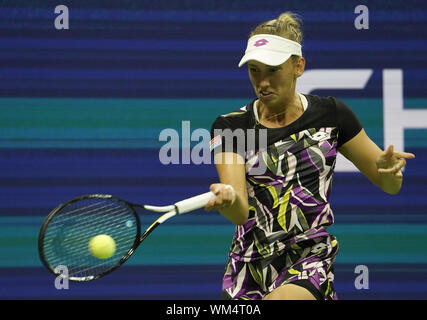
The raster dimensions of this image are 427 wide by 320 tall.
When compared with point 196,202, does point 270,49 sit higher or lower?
higher

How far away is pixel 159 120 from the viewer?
14.1ft

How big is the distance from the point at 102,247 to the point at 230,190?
0.55 m

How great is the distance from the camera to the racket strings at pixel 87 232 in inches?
103

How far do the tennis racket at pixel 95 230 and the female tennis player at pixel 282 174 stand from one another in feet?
0.97

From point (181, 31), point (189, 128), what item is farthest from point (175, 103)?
point (181, 31)

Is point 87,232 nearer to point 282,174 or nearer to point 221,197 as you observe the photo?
point 221,197

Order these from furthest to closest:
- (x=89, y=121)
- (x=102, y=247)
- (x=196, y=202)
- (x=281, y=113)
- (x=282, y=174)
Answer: (x=89, y=121) → (x=281, y=113) → (x=282, y=174) → (x=102, y=247) → (x=196, y=202)

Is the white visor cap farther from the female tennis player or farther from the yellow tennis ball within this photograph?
the yellow tennis ball

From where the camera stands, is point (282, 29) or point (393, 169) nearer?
point (393, 169)

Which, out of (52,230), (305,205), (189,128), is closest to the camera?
(52,230)

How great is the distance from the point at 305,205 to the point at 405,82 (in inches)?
74.3

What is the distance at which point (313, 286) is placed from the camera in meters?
2.70

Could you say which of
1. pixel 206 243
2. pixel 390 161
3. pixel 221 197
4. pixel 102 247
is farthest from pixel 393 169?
pixel 206 243

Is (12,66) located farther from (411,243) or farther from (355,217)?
(411,243)
